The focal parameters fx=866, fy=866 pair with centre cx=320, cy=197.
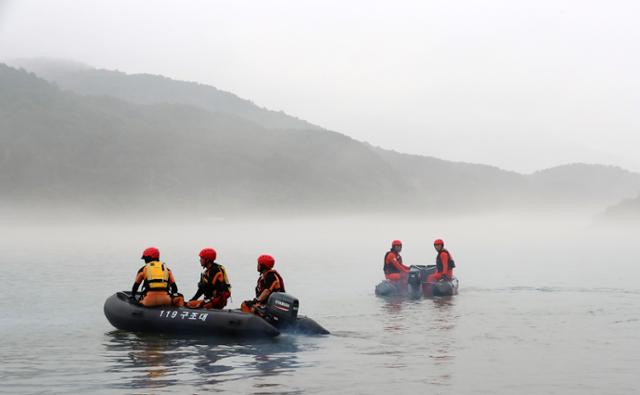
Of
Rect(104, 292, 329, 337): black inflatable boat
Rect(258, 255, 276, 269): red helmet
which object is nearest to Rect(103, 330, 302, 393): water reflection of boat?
Rect(104, 292, 329, 337): black inflatable boat

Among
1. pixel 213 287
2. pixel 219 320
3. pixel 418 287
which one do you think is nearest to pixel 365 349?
pixel 219 320

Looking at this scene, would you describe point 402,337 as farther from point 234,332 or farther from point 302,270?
point 302,270

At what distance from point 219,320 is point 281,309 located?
140cm

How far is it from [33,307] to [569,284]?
25208 millimetres

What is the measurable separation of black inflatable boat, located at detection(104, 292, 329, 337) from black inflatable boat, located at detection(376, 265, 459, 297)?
32.4ft

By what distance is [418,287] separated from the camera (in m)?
29.8

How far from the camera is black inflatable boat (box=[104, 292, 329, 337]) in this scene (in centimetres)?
1902

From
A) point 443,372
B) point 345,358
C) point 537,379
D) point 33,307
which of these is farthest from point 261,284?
point 33,307

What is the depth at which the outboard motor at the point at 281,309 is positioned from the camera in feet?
62.8

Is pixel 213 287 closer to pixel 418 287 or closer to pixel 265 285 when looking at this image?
pixel 265 285

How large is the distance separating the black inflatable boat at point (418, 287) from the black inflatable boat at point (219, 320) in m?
9.88

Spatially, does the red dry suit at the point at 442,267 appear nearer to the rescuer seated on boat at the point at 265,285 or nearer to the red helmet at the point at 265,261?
the rescuer seated on boat at the point at 265,285

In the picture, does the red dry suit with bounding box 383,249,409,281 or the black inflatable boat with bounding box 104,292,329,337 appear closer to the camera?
the black inflatable boat with bounding box 104,292,329,337

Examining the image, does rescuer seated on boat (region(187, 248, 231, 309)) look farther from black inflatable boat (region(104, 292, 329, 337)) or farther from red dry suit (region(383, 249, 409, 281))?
red dry suit (region(383, 249, 409, 281))
